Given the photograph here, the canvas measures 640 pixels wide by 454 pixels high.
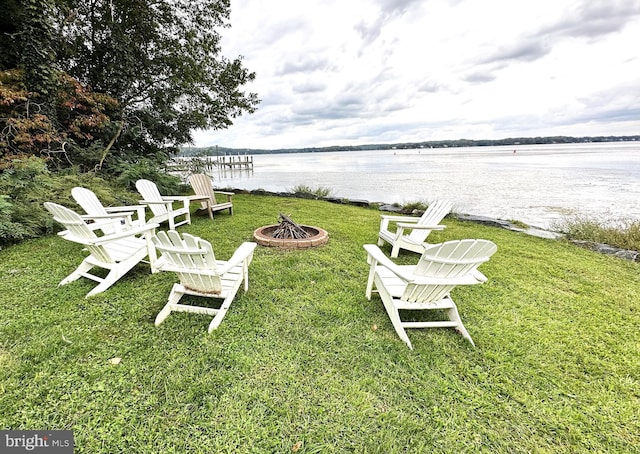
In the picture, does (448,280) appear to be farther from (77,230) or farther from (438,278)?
(77,230)

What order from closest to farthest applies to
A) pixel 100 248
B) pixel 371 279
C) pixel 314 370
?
pixel 314 370 < pixel 100 248 < pixel 371 279

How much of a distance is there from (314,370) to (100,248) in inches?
91.7

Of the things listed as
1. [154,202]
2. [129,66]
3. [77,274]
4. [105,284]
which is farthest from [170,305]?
[129,66]

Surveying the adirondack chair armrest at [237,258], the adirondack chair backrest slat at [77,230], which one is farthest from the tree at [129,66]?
the adirondack chair armrest at [237,258]

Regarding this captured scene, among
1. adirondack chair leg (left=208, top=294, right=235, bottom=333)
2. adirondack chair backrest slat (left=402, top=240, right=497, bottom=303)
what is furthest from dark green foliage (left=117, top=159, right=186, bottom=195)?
adirondack chair backrest slat (left=402, top=240, right=497, bottom=303)

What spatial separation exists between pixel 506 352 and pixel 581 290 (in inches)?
73.1

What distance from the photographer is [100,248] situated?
252cm

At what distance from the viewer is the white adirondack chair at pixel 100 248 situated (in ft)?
8.09

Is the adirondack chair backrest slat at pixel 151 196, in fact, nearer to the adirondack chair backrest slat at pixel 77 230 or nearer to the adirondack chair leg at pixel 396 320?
the adirondack chair backrest slat at pixel 77 230

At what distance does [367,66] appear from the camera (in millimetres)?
11148

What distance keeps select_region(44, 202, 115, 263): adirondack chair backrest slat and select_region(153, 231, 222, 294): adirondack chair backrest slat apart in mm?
955

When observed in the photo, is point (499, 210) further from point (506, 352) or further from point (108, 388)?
point (108, 388)

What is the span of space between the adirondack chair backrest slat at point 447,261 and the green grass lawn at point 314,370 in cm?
42

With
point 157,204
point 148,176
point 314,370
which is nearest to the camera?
point 314,370
